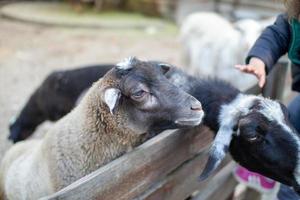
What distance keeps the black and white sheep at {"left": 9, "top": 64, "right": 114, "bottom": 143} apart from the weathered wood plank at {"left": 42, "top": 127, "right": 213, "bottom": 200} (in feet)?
4.70

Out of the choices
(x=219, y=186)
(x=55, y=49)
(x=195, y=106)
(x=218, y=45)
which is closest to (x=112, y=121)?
(x=195, y=106)

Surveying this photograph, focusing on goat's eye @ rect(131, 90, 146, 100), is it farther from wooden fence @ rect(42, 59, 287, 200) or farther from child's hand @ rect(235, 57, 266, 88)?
child's hand @ rect(235, 57, 266, 88)

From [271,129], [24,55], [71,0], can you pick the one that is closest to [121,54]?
[24,55]

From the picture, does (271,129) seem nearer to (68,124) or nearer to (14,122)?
(68,124)

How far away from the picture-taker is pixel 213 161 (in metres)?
2.24

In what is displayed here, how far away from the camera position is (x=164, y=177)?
8.44ft

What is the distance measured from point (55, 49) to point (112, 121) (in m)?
6.32

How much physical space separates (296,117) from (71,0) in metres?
9.41

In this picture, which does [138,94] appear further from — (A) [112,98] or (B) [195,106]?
(B) [195,106]

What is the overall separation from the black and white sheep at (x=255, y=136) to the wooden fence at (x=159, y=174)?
244mm

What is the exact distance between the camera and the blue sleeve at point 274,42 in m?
2.82

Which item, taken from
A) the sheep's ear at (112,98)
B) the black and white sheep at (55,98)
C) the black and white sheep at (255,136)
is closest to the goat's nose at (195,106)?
the black and white sheep at (255,136)

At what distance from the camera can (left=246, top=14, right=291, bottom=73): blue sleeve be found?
2816mm

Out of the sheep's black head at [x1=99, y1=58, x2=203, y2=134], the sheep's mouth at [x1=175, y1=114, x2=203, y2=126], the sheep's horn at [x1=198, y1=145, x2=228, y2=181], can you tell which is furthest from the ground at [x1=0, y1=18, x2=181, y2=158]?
the sheep's horn at [x1=198, y1=145, x2=228, y2=181]
